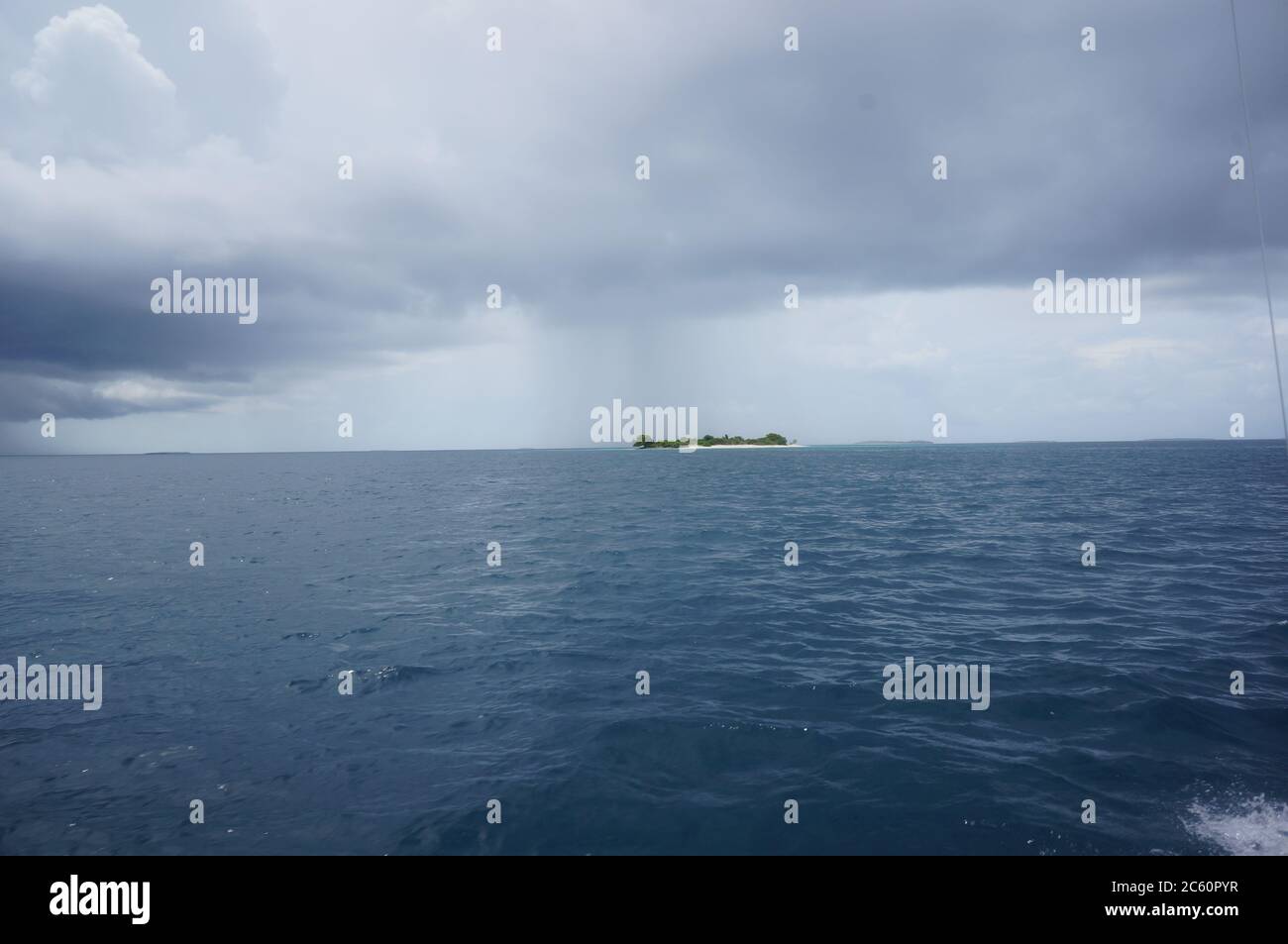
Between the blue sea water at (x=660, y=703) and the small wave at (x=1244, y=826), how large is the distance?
0.13 ft

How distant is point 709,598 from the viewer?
23.3 m

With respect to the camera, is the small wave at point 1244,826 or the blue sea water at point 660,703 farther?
the blue sea water at point 660,703

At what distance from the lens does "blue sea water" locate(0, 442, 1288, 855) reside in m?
9.55

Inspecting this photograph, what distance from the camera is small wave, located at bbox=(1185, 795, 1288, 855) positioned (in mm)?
8516

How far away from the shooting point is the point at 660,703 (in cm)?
1405

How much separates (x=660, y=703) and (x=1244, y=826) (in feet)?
33.7

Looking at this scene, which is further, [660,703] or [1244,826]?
[660,703]

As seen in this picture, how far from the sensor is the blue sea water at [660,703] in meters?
9.55

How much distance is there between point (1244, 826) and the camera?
29.6ft

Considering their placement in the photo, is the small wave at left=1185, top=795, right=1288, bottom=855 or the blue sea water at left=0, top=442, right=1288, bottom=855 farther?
the blue sea water at left=0, top=442, right=1288, bottom=855

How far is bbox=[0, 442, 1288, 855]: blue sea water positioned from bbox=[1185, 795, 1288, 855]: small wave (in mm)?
40

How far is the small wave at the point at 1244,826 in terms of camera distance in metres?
8.52
